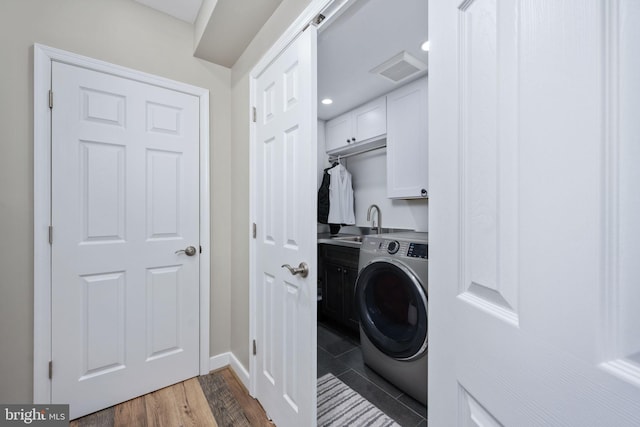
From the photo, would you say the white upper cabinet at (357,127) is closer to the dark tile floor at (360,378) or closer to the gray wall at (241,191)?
the gray wall at (241,191)

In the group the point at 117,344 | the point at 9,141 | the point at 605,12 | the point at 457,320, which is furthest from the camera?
the point at 117,344

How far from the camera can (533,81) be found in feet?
1.26

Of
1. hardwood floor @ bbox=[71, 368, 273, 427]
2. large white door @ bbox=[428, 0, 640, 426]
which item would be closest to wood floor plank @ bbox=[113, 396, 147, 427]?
hardwood floor @ bbox=[71, 368, 273, 427]

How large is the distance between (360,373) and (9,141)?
8.36ft

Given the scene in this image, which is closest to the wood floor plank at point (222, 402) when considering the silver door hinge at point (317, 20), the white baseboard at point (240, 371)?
the white baseboard at point (240, 371)

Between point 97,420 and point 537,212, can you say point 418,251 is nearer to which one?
point 537,212

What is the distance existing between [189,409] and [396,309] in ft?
4.61

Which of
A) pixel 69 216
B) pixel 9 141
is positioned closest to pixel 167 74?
pixel 9 141

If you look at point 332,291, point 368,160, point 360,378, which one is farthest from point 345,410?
point 368,160

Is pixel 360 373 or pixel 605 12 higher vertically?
pixel 605 12

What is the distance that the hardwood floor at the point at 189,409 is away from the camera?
1.46 metres

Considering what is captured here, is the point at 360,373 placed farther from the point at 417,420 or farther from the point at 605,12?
the point at 605,12

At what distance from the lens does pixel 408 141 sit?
7.42 ft

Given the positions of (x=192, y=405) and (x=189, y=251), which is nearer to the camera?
(x=192, y=405)
